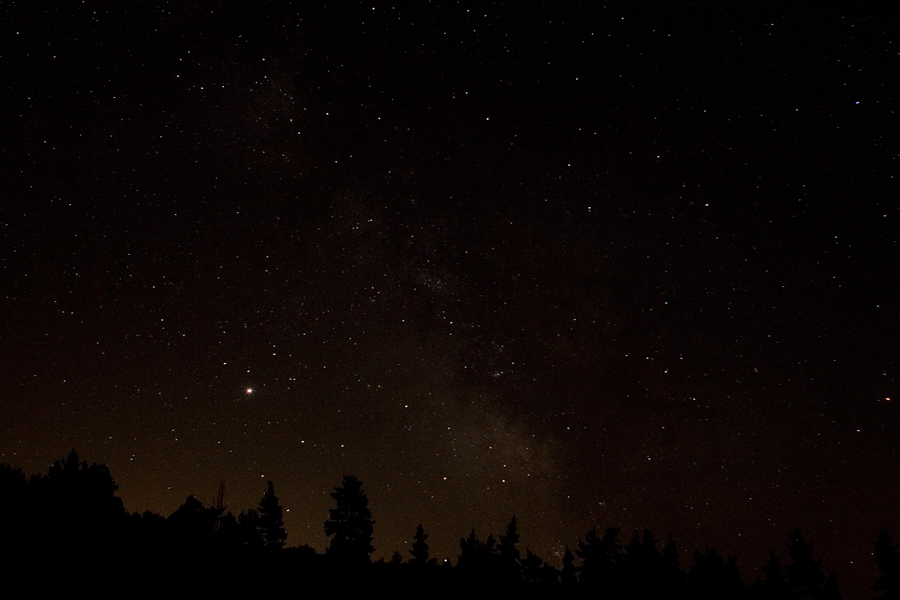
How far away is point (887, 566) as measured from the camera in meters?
25.5

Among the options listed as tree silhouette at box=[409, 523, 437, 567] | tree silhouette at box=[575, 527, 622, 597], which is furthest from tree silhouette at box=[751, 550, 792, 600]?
tree silhouette at box=[409, 523, 437, 567]

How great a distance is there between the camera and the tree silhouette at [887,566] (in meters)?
25.0

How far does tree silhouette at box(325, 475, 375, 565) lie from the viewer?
3098 centimetres

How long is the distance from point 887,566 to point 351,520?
25.2 metres

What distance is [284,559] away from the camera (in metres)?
25.6

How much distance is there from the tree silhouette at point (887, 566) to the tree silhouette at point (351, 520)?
2354 cm

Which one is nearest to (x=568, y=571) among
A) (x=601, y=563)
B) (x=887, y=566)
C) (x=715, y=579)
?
(x=601, y=563)

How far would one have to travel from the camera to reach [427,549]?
31.1 m

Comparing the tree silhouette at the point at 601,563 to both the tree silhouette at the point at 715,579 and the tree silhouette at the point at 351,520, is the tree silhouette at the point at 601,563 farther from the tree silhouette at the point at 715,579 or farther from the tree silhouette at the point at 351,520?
the tree silhouette at the point at 351,520

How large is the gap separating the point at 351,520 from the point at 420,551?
408 centimetres

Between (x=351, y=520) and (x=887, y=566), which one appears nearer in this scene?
(x=887, y=566)

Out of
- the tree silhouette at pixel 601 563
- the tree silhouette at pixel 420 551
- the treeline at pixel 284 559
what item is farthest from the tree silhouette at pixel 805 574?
the tree silhouette at pixel 420 551

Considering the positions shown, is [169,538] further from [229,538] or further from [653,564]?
[653,564]

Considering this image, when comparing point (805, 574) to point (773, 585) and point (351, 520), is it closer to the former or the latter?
point (773, 585)
